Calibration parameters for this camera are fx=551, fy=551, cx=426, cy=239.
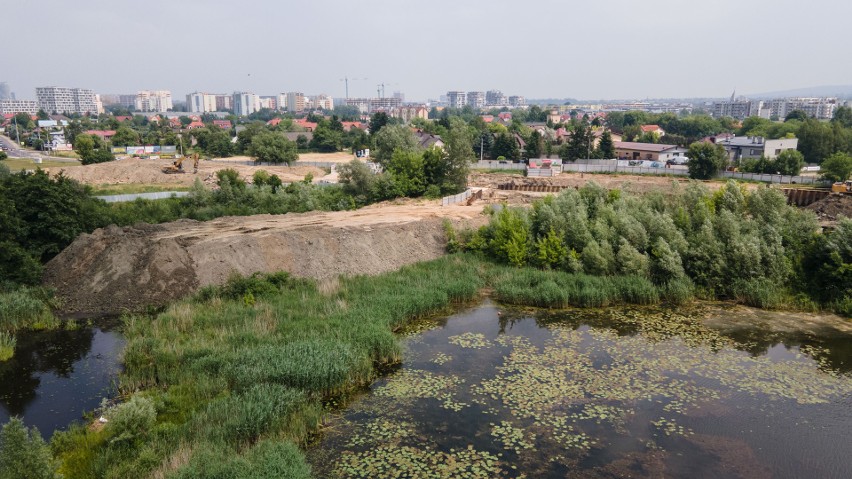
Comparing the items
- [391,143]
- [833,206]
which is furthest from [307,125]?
[833,206]

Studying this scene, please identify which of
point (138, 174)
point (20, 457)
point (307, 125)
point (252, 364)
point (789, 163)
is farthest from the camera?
point (307, 125)

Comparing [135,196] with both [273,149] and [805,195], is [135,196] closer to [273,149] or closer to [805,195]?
[273,149]

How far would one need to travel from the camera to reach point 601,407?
14.5 meters

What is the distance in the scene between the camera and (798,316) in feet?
70.3

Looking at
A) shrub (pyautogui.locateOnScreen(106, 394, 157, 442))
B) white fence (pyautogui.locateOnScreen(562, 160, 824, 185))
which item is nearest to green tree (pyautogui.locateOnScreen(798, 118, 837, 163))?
white fence (pyautogui.locateOnScreen(562, 160, 824, 185))

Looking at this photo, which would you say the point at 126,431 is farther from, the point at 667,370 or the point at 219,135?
the point at 219,135

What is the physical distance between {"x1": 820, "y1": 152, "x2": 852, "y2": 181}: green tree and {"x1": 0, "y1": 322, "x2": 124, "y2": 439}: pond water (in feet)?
175

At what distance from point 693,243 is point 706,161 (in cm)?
3220

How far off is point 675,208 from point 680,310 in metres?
7.29

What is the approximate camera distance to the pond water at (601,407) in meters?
12.3

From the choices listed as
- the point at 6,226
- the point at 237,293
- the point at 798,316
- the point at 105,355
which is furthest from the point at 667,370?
the point at 6,226

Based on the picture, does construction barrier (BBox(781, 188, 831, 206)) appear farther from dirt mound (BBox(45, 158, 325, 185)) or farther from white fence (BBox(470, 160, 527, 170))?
dirt mound (BBox(45, 158, 325, 185))

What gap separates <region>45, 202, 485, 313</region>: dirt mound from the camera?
21.9m

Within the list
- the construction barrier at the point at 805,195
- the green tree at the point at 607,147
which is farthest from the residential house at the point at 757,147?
the construction barrier at the point at 805,195
